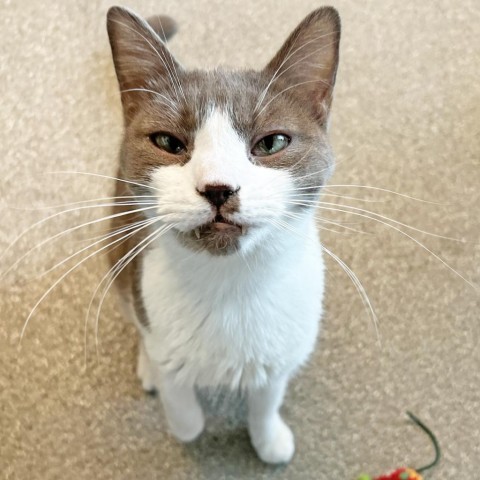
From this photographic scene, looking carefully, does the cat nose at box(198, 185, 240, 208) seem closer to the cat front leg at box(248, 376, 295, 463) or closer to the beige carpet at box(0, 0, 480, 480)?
the cat front leg at box(248, 376, 295, 463)

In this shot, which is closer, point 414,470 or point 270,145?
point 270,145

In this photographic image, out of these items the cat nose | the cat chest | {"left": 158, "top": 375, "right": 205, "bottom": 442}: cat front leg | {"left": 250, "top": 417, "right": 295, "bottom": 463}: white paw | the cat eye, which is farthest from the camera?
{"left": 250, "top": 417, "right": 295, "bottom": 463}: white paw

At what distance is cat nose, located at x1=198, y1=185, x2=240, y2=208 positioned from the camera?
2.35 feet

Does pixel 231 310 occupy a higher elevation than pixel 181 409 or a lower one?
higher

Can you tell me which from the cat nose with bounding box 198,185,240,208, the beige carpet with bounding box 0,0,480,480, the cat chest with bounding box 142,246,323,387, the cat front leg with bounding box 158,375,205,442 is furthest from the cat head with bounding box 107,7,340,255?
the beige carpet with bounding box 0,0,480,480

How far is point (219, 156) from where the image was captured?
0.75 meters

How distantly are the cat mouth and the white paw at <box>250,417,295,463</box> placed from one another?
0.58 metres

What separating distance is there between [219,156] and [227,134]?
5 centimetres

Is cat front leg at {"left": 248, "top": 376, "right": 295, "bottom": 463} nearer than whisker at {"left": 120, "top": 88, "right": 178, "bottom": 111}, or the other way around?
whisker at {"left": 120, "top": 88, "right": 178, "bottom": 111}

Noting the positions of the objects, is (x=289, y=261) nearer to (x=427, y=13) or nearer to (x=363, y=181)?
(x=363, y=181)

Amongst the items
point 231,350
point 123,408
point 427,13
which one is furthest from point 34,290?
point 427,13

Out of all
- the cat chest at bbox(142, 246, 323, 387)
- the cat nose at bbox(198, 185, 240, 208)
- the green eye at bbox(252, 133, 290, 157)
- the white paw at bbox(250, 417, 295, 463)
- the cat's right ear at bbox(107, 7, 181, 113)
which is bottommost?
the white paw at bbox(250, 417, 295, 463)

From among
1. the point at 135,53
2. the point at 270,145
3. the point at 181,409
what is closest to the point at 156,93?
the point at 135,53

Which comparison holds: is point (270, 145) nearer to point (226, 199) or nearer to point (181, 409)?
point (226, 199)
